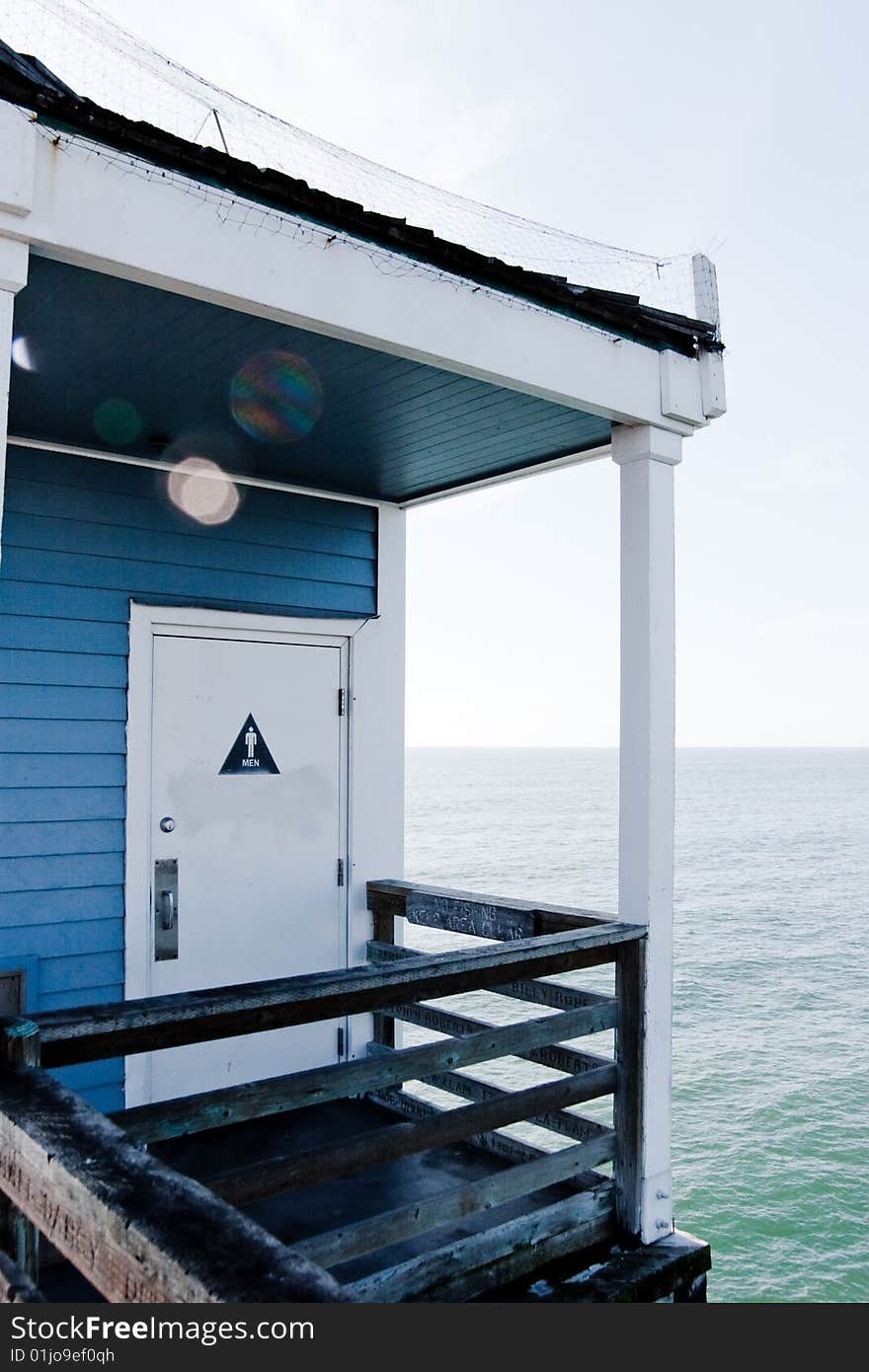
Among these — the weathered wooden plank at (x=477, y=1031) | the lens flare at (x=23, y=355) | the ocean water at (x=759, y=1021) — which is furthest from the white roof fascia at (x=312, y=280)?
the ocean water at (x=759, y=1021)

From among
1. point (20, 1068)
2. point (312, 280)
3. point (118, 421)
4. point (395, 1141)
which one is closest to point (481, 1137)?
point (395, 1141)

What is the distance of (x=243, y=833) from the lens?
3.93m

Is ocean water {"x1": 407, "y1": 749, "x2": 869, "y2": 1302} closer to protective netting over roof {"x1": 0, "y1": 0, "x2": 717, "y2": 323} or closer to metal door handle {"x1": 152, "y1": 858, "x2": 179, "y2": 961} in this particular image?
metal door handle {"x1": 152, "y1": 858, "x2": 179, "y2": 961}

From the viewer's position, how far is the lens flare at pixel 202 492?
3.81 m

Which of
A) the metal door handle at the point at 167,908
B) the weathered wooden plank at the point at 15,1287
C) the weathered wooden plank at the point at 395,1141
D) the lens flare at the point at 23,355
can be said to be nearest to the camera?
the weathered wooden plank at the point at 15,1287

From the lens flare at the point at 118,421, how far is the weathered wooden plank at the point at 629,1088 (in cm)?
227

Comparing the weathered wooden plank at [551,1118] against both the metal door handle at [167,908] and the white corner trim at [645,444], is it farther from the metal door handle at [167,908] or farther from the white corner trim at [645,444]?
the white corner trim at [645,444]

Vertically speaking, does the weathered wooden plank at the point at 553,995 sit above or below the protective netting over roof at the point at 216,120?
below

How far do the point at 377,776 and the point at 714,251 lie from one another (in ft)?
7.79

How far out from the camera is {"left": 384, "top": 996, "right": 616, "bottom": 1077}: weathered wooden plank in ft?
10.8

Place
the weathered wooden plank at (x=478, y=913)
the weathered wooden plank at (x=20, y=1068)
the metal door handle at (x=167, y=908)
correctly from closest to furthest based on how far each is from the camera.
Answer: the weathered wooden plank at (x=20, y=1068) < the weathered wooden plank at (x=478, y=913) < the metal door handle at (x=167, y=908)

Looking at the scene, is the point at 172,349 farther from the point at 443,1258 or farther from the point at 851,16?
the point at 851,16

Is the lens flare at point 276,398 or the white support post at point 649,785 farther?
the white support post at point 649,785

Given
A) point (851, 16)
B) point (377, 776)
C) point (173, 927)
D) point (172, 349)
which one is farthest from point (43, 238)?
point (851, 16)
